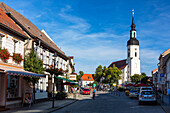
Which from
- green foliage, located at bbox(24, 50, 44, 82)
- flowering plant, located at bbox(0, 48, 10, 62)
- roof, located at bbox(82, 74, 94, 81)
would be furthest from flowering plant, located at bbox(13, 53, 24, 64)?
roof, located at bbox(82, 74, 94, 81)

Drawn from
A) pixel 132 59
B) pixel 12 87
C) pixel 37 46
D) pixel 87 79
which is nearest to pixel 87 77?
pixel 87 79

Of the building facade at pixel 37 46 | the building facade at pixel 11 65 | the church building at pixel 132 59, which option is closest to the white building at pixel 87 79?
the church building at pixel 132 59

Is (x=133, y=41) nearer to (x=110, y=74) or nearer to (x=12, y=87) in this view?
(x=110, y=74)

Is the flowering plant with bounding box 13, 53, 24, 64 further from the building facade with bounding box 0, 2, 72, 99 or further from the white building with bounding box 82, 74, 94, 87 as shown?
the white building with bounding box 82, 74, 94, 87

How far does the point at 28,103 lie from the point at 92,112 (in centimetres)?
695

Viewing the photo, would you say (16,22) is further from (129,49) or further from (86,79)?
(86,79)

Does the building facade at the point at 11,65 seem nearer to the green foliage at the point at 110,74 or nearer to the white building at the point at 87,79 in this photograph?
the green foliage at the point at 110,74

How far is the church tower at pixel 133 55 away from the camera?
128 m

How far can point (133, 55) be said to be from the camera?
132m

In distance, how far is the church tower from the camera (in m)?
128

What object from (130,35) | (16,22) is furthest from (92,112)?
(130,35)

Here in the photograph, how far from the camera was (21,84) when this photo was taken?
23.6m

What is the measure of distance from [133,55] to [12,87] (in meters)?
115

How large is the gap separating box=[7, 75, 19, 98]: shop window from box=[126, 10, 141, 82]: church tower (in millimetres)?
109024
